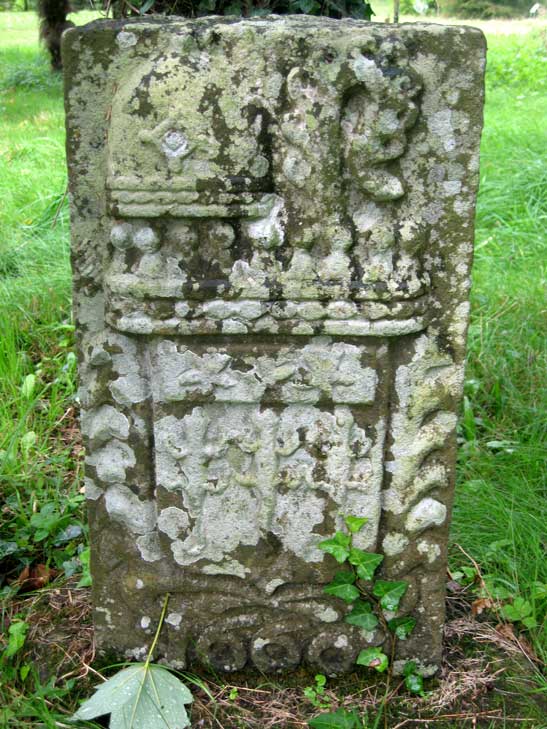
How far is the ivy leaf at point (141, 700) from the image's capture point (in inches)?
75.0

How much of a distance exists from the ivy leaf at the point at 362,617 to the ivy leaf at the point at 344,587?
0.04 metres

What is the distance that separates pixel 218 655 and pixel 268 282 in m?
0.97

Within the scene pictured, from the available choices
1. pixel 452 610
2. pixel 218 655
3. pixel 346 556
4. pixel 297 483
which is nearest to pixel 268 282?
pixel 297 483

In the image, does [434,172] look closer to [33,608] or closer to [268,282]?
[268,282]

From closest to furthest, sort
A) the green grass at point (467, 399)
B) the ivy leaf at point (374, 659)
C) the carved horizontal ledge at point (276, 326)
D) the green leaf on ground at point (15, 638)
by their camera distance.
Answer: the carved horizontal ledge at point (276, 326) → the ivy leaf at point (374, 659) → the green leaf on ground at point (15, 638) → the green grass at point (467, 399)

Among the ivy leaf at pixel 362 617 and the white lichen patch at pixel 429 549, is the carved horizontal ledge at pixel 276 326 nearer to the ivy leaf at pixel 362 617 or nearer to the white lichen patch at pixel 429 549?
the white lichen patch at pixel 429 549

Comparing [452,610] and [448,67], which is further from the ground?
[448,67]

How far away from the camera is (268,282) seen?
5.83ft

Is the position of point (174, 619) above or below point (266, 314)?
below

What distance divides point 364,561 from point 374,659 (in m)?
0.27

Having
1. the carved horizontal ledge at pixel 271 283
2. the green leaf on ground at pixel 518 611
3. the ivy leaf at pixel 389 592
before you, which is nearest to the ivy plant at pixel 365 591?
the ivy leaf at pixel 389 592

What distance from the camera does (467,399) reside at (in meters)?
3.28

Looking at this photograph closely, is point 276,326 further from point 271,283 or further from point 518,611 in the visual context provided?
point 518,611

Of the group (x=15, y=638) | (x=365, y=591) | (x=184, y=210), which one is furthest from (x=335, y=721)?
(x=184, y=210)
